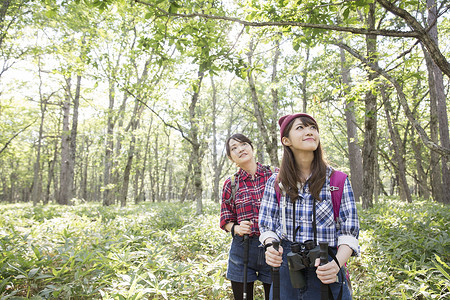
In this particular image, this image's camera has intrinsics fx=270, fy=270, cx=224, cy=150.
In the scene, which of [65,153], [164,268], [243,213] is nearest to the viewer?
[243,213]

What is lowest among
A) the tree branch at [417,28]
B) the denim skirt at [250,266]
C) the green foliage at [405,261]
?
the green foliage at [405,261]

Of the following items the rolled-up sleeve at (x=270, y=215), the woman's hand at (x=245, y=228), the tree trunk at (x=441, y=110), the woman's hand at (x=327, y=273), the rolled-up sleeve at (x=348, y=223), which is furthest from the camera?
the tree trunk at (x=441, y=110)

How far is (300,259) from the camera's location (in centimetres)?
170

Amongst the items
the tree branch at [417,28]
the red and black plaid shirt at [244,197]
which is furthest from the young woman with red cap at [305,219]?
the tree branch at [417,28]

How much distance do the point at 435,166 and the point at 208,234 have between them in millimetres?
9408

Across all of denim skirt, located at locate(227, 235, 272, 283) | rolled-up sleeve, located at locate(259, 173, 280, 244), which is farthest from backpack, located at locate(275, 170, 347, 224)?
denim skirt, located at locate(227, 235, 272, 283)

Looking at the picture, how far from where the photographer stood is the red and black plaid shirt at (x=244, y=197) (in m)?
2.87

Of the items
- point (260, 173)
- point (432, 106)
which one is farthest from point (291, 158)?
point (432, 106)

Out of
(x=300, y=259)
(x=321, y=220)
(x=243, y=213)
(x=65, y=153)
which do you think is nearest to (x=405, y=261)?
(x=243, y=213)

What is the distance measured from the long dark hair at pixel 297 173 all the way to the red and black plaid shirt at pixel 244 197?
2.92ft

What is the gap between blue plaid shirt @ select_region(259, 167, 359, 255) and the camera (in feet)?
5.73

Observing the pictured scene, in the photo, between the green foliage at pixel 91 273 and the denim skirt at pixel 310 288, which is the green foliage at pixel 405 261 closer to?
the denim skirt at pixel 310 288

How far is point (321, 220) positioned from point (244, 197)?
1.18 meters

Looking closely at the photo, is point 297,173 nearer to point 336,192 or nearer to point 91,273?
point 336,192
